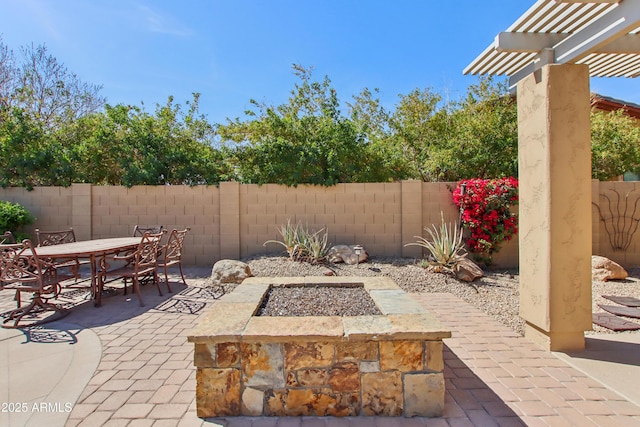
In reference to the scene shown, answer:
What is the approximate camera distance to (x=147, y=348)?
117 inches

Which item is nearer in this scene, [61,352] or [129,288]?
[61,352]

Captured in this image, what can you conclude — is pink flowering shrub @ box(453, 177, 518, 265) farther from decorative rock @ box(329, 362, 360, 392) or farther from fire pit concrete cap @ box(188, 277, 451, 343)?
decorative rock @ box(329, 362, 360, 392)

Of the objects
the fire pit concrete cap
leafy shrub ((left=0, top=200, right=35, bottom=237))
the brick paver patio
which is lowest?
the brick paver patio

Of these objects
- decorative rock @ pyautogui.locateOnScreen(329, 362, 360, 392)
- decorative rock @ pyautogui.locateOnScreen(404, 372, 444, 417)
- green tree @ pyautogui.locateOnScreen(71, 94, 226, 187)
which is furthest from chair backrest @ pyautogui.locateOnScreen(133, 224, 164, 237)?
decorative rock @ pyautogui.locateOnScreen(404, 372, 444, 417)

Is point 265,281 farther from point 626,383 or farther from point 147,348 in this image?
point 626,383

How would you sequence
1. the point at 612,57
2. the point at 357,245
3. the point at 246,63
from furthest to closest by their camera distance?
the point at 246,63
the point at 357,245
the point at 612,57

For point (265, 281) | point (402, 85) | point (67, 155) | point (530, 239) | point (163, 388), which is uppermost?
point (402, 85)

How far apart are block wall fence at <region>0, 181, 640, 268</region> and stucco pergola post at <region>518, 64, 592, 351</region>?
140 inches

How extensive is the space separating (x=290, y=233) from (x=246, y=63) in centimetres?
517

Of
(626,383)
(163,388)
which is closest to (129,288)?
(163,388)

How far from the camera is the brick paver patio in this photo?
1.95 meters

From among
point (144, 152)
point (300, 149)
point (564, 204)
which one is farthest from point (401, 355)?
point (144, 152)

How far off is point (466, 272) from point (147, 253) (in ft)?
15.6

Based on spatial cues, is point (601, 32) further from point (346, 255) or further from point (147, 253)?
point (147, 253)
